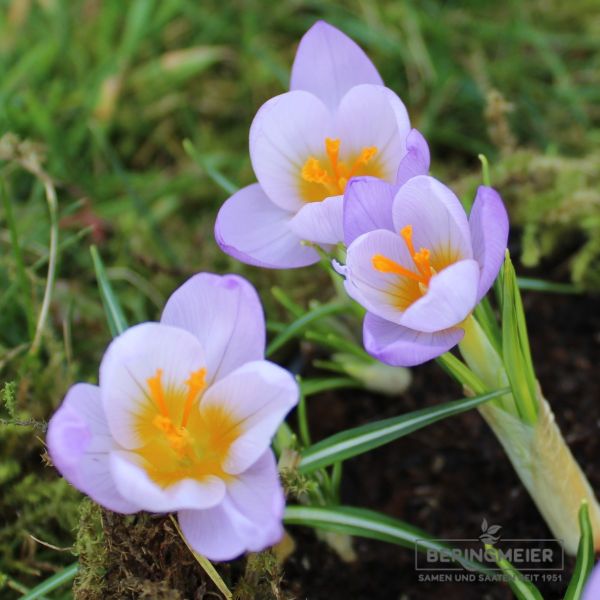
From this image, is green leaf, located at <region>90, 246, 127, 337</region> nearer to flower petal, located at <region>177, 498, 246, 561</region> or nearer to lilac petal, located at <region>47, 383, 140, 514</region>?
lilac petal, located at <region>47, 383, 140, 514</region>

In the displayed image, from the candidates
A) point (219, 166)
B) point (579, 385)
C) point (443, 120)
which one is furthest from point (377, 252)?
point (443, 120)

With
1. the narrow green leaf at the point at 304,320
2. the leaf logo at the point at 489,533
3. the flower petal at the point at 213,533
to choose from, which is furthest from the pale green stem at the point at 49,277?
the leaf logo at the point at 489,533

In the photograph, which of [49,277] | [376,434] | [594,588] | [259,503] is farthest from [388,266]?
[49,277]

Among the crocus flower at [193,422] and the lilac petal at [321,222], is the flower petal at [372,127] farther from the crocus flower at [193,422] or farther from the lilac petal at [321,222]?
the crocus flower at [193,422]

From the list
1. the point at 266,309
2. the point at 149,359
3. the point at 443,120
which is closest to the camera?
the point at 149,359

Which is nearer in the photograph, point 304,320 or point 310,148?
point 310,148

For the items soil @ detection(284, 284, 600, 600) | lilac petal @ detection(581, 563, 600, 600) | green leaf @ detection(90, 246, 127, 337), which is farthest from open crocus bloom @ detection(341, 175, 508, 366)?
soil @ detection(284, 284, 600, 600)

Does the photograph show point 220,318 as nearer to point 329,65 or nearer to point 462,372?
point 462,372

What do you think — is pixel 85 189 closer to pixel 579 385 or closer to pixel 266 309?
pixel 266 309
